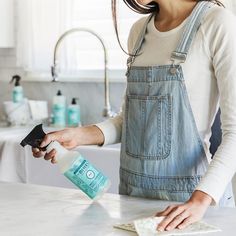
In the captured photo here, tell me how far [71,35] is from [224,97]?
1855 mm

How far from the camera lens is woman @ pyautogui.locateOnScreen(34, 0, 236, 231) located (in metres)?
1.23

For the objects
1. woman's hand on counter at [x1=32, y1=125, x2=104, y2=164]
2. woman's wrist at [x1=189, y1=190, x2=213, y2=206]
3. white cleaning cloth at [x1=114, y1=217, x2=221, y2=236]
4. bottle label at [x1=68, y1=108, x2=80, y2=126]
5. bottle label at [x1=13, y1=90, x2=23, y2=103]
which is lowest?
bottle label at [x1=68, y1=108, x2=80, y2=126]

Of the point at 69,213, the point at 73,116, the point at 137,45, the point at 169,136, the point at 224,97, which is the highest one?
the point at 137,45

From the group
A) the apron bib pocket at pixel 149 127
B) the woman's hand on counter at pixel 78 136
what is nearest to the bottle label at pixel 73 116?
the woman's hand on counter at pixel 78 136

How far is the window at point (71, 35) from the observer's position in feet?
9.50

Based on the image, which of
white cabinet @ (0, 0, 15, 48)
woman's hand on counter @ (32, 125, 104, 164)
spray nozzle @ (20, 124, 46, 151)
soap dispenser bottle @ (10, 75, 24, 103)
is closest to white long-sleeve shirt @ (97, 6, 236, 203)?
woman's hand on counter @ (32, 125, 104, 164)

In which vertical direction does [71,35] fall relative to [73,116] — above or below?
above

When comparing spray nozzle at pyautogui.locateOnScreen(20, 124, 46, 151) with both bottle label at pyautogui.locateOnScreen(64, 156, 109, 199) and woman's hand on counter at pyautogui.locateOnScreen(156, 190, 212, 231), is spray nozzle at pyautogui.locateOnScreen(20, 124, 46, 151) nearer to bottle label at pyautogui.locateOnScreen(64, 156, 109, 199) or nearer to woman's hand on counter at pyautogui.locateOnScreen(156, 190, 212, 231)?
bottle label at pyautogui.locateOnScreen(64, 156, 109, 199)

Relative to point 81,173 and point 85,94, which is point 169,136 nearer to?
point 81,173

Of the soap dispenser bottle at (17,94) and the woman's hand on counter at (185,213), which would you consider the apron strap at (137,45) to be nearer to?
the woman's hand on counter at (185,213)

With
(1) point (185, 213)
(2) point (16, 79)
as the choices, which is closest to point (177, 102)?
(1) point (185, 213)

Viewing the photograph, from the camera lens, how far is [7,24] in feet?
10.1

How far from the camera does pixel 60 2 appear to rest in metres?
2.92

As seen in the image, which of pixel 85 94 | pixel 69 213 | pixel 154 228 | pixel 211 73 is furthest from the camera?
pixel 85 94
